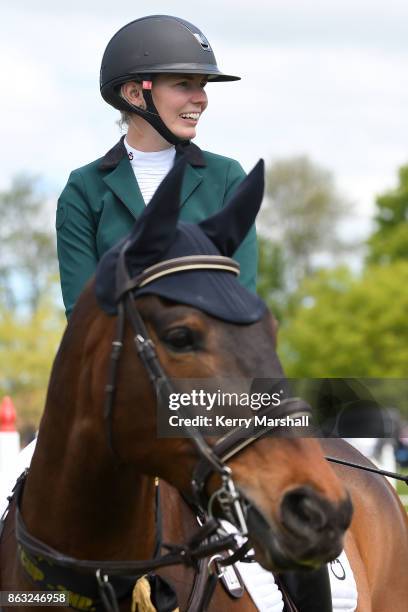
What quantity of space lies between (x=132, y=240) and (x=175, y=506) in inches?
50.6

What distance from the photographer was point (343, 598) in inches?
226

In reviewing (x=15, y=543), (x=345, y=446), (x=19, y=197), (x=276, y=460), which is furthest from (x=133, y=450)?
(x=19, y=197)

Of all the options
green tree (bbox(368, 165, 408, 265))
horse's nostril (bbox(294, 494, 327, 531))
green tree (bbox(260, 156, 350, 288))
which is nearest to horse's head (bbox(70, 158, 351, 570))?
horse's nostril (bbox(294, 494, 327, 531))

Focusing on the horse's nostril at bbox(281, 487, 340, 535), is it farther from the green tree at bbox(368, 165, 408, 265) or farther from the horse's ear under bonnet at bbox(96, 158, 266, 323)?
the green tree at bbox(368, 165, 408, 265)

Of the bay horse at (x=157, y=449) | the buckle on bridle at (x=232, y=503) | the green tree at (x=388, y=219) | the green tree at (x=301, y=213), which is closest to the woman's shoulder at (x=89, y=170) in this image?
the bay horse at (x=157, y=449)

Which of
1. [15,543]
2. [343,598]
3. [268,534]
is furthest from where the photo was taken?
[343,598]

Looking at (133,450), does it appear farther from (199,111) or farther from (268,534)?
(199,111)

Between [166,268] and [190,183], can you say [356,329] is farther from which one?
[166,268]

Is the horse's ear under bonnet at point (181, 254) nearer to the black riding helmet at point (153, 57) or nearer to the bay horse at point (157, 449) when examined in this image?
the bay horse at point (157, 449)

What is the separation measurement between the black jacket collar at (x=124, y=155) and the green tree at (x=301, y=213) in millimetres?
65902

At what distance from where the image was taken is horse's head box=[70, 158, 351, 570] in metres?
3.51

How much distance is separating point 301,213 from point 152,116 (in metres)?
66.2

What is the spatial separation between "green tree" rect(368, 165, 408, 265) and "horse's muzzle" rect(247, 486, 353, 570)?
6079 centimetres

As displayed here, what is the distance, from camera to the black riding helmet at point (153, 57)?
5121 millimetres
